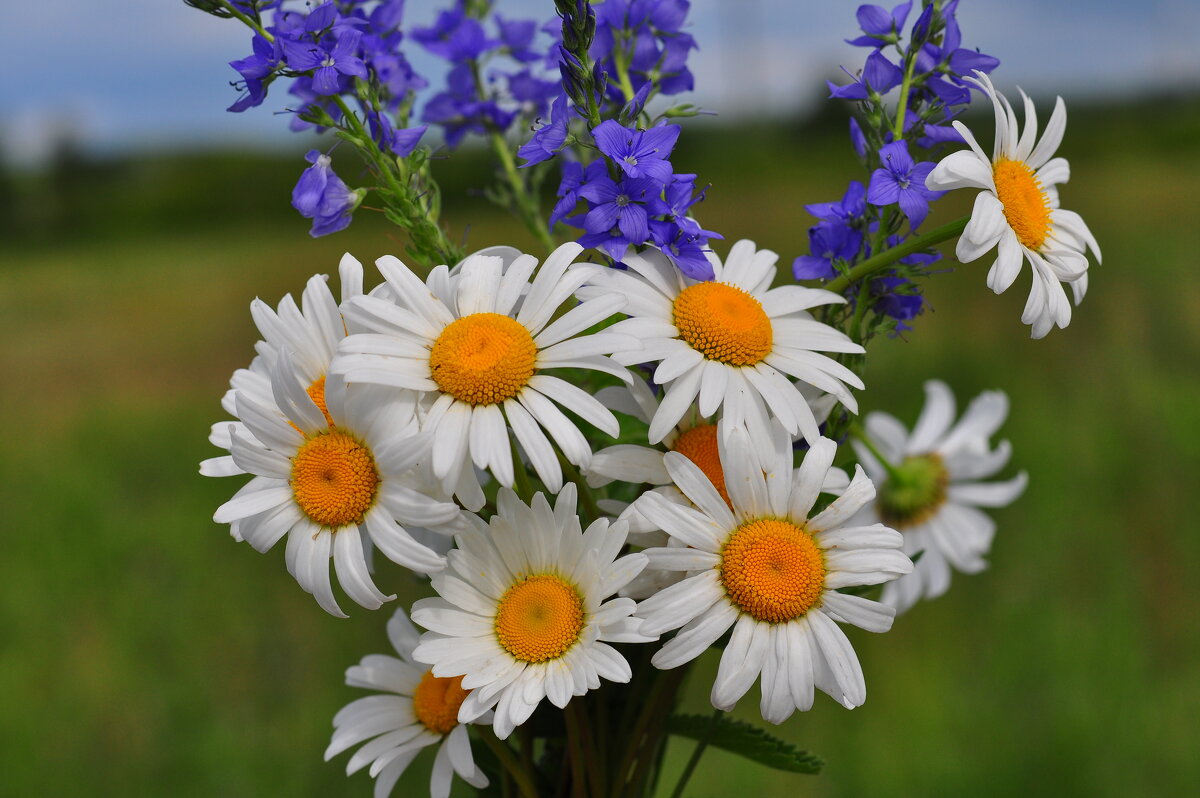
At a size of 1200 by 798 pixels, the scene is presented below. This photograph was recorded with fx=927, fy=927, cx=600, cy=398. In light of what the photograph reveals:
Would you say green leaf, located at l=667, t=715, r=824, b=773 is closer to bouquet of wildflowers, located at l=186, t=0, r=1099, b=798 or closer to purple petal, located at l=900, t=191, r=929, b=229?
bouquet of wildflowers, located at l=186, t=0, r=1099, b=798

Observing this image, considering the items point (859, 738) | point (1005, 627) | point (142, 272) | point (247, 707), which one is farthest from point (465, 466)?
point (142, 272)

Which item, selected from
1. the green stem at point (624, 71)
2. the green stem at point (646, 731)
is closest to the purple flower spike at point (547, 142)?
the green stem at point (624, 71)

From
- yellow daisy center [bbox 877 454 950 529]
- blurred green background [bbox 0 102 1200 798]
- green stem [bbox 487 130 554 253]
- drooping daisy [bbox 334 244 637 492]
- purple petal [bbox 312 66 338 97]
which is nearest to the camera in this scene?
drooping daisy [bbox 334 244 637 492]

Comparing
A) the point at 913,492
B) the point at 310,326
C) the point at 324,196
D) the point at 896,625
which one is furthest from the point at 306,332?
the point at 896,625

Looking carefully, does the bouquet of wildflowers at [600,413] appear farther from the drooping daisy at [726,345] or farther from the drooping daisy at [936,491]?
the drooping daisy at [936,491]

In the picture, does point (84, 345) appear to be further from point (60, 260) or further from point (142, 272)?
point (60, 260)

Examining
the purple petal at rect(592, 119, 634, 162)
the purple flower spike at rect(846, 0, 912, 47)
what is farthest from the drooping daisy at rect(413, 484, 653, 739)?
the purple flower spike at rect(846, 0, 912, 47)

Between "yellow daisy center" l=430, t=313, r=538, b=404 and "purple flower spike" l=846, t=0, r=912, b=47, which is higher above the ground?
"purple flower spike" l=846, t=0, r=912, b=47

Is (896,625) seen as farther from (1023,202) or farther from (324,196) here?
(324,196)
